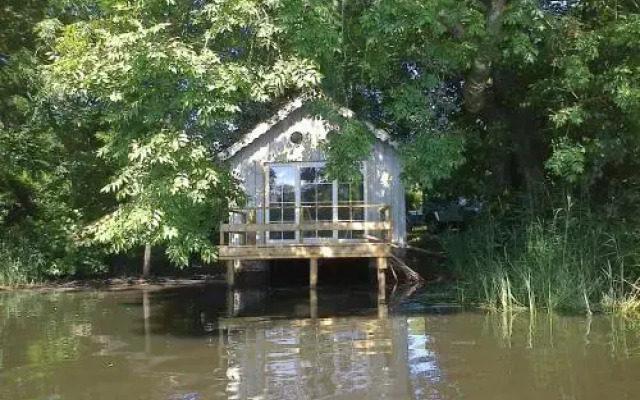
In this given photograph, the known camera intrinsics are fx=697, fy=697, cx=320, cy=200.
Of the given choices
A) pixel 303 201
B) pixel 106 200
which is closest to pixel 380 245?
pixel 303 201

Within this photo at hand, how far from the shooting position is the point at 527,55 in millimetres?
10586

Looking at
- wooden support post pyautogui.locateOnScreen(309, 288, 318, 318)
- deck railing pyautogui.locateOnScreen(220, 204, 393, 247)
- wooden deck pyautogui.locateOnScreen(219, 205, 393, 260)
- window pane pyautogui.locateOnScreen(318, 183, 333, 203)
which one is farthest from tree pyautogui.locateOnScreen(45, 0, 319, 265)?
window pane pyautogui.locateOnScreen(318, 183, 333, 203)

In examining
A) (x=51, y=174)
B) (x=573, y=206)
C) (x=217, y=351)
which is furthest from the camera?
(x=51, y=174)

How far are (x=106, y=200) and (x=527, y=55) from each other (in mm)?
12677

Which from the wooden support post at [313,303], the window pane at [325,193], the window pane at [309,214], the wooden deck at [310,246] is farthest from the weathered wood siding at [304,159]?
the wooden support post at [313,303]

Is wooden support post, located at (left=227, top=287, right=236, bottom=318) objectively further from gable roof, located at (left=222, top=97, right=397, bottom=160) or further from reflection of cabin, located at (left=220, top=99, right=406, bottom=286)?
gable roof, located at (left=222, top=97, right=397, bottom=160)

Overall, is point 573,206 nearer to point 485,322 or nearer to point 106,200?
point 485,322

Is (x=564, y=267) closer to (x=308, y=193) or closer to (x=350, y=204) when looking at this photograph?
(x=350, y=204)

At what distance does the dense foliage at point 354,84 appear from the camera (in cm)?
950

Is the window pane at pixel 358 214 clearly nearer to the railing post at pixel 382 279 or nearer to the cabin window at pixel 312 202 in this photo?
the cabin window at pixel 312 202

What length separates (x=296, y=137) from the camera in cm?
1656

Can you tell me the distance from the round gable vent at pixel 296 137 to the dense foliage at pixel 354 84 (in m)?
2.17

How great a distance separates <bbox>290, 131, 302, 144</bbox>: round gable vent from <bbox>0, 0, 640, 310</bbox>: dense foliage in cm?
217

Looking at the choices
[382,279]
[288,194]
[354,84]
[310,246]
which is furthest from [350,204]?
[354,84]
